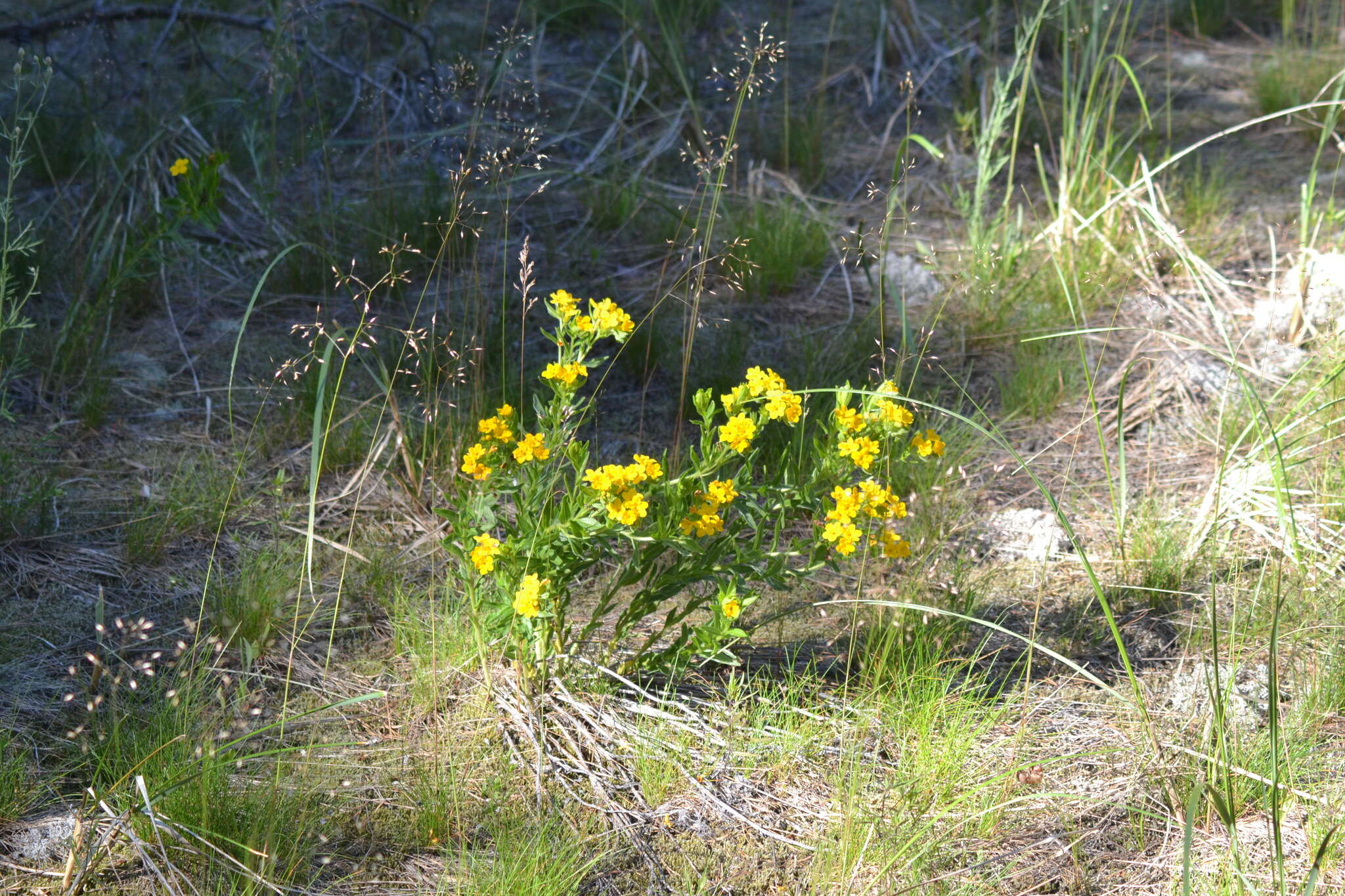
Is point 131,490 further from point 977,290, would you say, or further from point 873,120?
point 873,120

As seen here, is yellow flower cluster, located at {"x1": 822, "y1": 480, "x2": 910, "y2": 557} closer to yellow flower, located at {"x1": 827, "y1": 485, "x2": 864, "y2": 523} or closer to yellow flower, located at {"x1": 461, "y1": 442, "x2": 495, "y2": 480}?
yellow flower, located at {"x1": 827, "y1": 485, "x2": 864, "y2": 523}

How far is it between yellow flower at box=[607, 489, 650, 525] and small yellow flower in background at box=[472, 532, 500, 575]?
0.21 metres

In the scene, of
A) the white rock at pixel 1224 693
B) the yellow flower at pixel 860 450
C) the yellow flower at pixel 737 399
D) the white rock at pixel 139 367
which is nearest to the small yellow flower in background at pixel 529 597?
the yellow flower at pixel 737 399

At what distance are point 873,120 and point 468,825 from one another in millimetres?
3332

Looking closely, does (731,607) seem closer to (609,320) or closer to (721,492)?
(721,492)

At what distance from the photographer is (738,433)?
1.71 meters

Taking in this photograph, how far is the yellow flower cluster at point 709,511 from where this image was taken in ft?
5.74

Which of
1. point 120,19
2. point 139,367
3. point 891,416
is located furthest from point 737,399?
point 120,19

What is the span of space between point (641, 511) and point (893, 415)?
45 cm

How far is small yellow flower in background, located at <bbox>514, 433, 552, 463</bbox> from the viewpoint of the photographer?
1.75 m

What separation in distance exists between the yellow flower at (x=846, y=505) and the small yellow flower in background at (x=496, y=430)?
0.55 metres

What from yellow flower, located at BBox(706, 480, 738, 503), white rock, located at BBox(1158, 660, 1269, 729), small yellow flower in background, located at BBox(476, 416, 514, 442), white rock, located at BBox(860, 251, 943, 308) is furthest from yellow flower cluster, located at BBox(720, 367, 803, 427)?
white rock, located at BBox(860, 251, 943, 308)

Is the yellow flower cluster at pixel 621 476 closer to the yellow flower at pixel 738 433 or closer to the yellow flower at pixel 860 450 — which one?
the yellow flower at pixel 738 433

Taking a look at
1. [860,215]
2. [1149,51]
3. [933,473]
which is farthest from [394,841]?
[1149,51]
